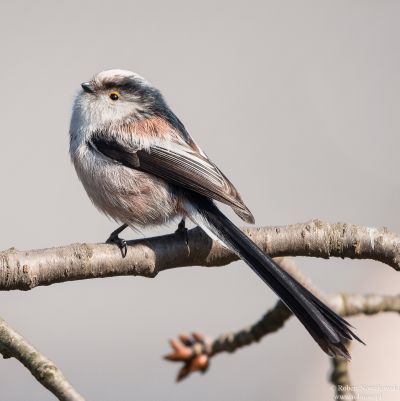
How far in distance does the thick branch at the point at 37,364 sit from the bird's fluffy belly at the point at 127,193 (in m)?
1.28

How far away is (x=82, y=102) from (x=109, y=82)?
20 cm

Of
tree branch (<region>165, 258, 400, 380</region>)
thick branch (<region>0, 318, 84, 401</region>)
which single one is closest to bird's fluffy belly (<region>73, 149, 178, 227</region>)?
tree branch (<region>165, 258, 400, 380</region>)

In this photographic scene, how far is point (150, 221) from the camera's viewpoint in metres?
3.63

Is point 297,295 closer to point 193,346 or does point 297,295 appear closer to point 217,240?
point 217,240

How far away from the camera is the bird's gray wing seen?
3.31 meters

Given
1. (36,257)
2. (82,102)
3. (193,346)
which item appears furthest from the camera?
(82,102)

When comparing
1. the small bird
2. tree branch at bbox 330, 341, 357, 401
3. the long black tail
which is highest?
the small bird

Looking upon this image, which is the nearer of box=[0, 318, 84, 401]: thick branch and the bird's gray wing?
box=[0, 318, 84, 401]: thick branch

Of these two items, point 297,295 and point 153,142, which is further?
point 153,142

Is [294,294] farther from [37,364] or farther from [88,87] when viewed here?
[88,87]

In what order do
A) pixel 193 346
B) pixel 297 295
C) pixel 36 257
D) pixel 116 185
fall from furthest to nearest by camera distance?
pixel 116 185, pixel 193 346, pixel 297 295, pixel 36 257

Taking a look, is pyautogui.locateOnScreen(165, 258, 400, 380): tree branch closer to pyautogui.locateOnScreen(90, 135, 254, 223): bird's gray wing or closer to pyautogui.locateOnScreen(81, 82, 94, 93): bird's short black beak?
pyautogui.locateOnScreen(90, 135, 254, 223): bird's gray wing

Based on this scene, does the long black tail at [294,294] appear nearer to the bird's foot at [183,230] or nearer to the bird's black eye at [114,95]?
the bird's foot at [183,230]

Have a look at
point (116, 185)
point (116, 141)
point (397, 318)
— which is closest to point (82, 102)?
point (116, 141)
